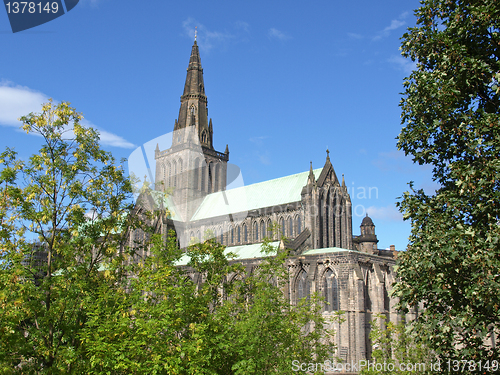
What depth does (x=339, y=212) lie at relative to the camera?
56.9 metres

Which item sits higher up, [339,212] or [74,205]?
[339,212]

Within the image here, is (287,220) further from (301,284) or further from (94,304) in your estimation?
(94,304)

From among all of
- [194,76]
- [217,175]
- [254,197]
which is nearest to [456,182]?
[254,197]

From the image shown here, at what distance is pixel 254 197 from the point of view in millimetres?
64750

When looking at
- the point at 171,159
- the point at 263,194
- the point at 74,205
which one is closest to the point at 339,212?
the point at 263,194

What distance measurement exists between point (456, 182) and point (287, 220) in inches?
1760

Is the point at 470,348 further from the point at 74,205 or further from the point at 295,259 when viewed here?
the point at 295,259

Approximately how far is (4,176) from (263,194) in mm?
48717

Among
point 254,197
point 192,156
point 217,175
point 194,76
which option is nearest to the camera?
point 254,197

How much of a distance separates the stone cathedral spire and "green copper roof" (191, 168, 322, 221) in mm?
10929

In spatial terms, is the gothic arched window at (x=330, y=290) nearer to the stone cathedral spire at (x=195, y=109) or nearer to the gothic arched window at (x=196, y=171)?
the gothic arched window at (x=196, y=171)

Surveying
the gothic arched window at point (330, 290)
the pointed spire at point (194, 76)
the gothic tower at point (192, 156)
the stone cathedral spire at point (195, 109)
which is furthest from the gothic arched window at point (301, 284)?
the pointed spire at point (194, 76)

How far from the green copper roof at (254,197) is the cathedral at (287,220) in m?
0.19

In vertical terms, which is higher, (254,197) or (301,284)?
(254,197)
